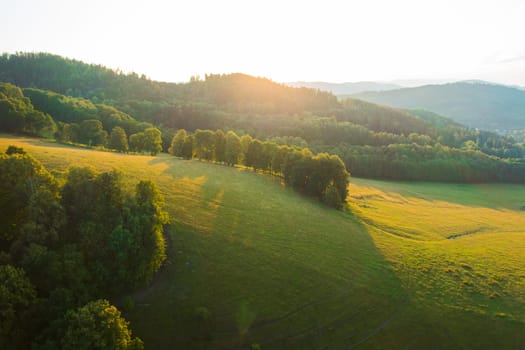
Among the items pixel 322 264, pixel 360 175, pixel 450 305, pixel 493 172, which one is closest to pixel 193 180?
pixel 322 264

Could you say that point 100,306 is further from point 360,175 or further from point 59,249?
point 360,175

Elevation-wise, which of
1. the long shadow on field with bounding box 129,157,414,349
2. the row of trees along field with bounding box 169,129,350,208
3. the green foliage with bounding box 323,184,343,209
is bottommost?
the long shadow on field with bounding box 129,157,414,349

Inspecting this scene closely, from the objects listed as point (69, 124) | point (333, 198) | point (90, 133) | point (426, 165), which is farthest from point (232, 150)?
point (426, 165)

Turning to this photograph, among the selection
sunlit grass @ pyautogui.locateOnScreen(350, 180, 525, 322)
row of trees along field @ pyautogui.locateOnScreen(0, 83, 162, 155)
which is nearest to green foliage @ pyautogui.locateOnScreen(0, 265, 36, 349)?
sunlit grass @ pyautogui.locateOnScreen(350, 180, 525, 322)

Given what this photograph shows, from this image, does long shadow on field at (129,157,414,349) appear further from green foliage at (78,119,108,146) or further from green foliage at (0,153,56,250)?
green foliage at (78,119,108,146)

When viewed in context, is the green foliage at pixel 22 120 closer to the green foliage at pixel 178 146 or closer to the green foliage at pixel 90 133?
the green foliage at pixel 90 133
